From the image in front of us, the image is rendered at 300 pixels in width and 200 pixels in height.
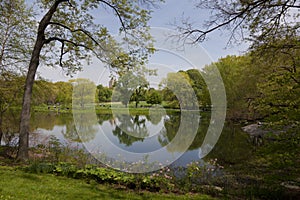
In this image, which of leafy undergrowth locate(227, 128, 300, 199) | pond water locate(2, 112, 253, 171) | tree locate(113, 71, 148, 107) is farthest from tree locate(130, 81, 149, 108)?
leafy undergrowth locate(227, 128, 300, 199)

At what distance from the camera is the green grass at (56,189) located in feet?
15.1

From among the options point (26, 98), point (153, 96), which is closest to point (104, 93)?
point (153, 96)

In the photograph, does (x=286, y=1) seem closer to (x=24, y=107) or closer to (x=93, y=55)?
→ (x=93, y=55)

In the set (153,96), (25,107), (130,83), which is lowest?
(25,107)

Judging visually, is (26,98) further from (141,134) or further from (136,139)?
(136,139)

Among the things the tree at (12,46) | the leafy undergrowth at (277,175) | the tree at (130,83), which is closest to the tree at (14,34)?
the tree at (12,46)

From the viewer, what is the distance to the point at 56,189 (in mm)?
5016

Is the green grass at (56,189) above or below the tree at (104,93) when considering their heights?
below

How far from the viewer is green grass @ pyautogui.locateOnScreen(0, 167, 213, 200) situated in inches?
181

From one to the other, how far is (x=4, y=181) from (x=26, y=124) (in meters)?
2.88

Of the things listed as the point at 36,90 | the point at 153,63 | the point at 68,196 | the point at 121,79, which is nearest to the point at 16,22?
the point at 36,90

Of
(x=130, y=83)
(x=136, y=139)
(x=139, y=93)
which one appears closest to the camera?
(x=130, y=83)

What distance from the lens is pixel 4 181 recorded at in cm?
523

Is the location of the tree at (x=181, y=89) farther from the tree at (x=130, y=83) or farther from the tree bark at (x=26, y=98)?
the tree bark at (x=26, y=98)
